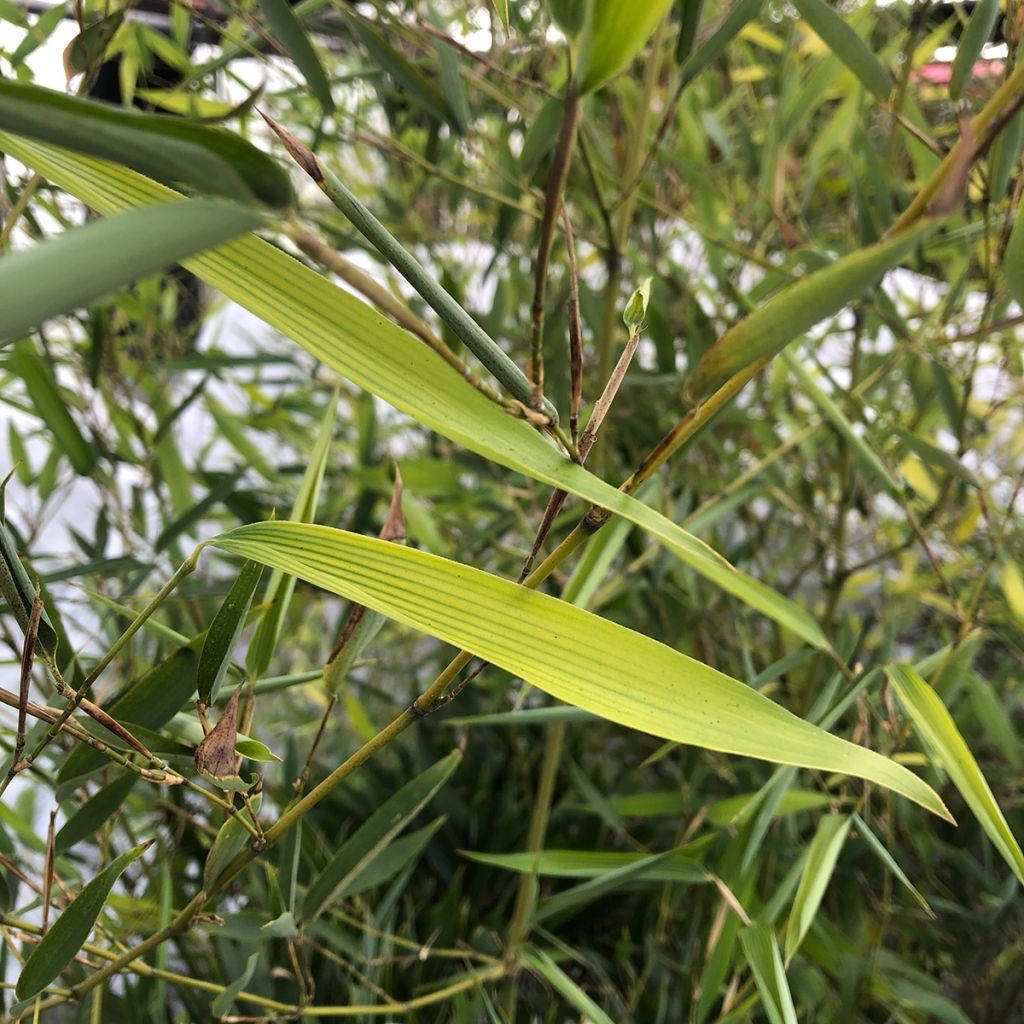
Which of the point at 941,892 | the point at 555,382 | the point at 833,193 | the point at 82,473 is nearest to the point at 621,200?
the point at 555,382

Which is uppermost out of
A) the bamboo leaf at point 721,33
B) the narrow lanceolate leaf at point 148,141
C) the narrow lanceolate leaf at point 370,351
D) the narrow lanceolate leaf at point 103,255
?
the bamboo leaf at point 721,33

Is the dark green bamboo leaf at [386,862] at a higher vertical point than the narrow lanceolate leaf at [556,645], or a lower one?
lower

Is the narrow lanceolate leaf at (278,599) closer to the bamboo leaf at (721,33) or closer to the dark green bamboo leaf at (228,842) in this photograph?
the dark green bamboo leaf at (228,842)

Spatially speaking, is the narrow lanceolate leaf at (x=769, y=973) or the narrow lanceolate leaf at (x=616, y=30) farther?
the narrow lanceolate leaf at (x=769, y=973)

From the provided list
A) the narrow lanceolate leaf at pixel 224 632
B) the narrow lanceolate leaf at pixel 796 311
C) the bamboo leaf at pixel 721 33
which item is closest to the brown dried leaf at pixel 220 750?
the narrow lanceolate leaf at pixel 224 632

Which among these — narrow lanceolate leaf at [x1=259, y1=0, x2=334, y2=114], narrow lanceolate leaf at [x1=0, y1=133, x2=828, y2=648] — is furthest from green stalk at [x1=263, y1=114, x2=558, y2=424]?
narrow lanceolate leaf at [x1=259, y1=0, x2=334, y2=114]

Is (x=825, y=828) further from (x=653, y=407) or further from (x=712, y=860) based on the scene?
(x=653, y=407)
